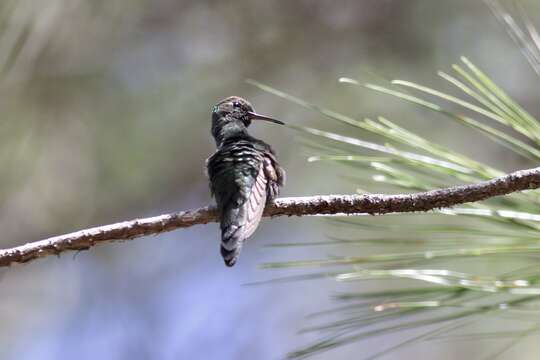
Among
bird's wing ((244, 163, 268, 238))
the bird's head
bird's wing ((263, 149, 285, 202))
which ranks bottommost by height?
bird's wing ((244, 163, 268, 238))

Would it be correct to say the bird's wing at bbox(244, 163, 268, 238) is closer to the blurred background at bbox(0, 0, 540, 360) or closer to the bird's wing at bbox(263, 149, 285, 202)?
the bird's wing at bbox(263, 149, 285, 202)

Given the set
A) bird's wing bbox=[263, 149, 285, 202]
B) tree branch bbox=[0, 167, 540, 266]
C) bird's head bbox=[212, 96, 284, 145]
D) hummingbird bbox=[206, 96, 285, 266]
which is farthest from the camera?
bird's head bbox=[212, 96, 284, 145]

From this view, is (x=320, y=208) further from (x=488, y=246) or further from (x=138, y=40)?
(x=138, y=40)

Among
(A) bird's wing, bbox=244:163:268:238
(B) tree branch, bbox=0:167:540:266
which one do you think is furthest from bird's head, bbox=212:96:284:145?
(B) tree branch, bbox=0:167:540:266

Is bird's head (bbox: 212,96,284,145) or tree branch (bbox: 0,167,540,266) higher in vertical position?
bird's head (bbox: 212,96,284,145)

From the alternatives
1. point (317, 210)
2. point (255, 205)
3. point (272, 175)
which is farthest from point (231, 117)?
point (317, 210)

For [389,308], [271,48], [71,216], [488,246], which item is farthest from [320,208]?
[71,216]

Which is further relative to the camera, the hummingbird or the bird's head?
the bird's head
